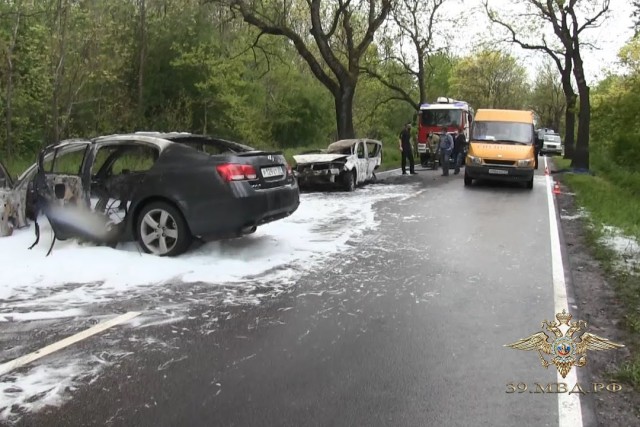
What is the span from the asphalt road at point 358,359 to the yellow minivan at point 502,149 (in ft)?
31.0

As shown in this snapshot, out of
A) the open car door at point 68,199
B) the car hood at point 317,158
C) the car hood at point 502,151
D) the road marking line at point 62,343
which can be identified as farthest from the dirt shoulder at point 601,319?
the car hood at point 317,158

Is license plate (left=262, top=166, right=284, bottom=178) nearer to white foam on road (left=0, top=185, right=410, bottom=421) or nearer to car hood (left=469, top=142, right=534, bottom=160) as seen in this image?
white foam on road (left=0, top=185, right=410, bottom=421)

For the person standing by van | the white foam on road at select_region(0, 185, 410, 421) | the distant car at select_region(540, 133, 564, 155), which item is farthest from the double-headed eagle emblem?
the distant car at select_region(540, 133, 564, 155)

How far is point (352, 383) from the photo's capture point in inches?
152

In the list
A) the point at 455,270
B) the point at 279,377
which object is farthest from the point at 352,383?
the point at 455,270

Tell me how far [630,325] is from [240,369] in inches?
130

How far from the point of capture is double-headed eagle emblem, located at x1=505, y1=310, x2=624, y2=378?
4309mm

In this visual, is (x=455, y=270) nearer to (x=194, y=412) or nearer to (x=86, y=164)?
(x=194, y=412)

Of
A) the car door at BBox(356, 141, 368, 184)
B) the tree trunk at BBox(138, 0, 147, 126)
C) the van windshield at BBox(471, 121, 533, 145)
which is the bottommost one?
the car door at BBox(356, 141, 368, 184)

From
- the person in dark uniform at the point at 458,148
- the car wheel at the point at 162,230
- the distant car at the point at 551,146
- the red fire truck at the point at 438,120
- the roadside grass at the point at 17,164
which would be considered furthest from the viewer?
the distant car at the point at 551,146

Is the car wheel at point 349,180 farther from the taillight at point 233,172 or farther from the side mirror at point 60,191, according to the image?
the side mirror at point 60,191

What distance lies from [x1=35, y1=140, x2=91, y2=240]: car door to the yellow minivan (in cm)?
1172

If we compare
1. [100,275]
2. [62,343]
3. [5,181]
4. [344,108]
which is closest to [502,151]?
[344,108]

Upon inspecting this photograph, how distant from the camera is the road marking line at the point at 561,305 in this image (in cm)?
347
